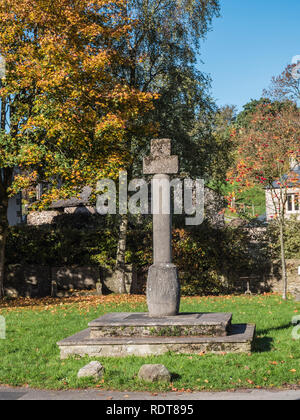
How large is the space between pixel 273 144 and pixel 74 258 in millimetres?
9723

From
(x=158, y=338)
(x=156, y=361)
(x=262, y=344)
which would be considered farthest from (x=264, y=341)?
(x=156, y=361)

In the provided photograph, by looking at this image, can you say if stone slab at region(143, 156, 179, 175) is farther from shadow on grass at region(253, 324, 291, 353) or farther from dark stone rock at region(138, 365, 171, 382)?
dark stone rock at region(138, 365, 171, 382)

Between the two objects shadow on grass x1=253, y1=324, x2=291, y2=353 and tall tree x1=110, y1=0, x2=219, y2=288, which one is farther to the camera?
tall tree x1=110, y1=0, x2=219, y2=288

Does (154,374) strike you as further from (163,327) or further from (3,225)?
(3,225)

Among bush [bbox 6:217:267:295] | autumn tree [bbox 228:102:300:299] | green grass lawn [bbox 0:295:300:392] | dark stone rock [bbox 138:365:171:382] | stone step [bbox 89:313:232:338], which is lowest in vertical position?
green grass lawn [bbox 0:295:300:392]

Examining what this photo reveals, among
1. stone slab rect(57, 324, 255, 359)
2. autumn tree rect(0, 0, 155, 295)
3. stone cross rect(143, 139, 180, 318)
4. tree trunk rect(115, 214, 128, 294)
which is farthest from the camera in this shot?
tree trunk rect(115, 214, 128, 294)

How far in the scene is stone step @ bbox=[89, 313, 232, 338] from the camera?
395 inches

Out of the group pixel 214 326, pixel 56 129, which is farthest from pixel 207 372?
pixel 56 129

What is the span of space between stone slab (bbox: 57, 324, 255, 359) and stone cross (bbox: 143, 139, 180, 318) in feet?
3.24

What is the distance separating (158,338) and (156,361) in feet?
2.41

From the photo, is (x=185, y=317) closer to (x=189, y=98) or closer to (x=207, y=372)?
(x=207, y=372)

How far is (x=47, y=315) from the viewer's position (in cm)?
1529

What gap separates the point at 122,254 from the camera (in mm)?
22047

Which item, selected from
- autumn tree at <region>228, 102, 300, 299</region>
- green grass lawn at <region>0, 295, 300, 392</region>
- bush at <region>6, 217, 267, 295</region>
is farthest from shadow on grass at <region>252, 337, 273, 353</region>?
bush at <region>6, 217, 267, 295</region>
